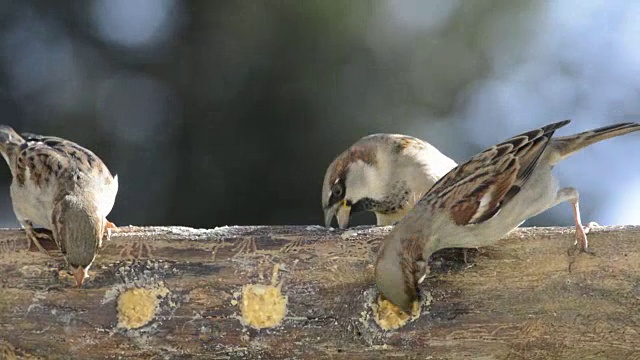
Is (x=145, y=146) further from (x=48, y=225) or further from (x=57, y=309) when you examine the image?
(x=57, y=309)

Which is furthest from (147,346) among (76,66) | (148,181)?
(76,66)

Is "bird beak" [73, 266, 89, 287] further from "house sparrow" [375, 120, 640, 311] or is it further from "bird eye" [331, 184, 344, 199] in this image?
"bird eye" [331, 184, 344, 199]

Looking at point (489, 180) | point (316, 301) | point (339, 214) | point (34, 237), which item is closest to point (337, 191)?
point (339, 214)

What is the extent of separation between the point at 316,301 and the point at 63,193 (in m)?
0.69

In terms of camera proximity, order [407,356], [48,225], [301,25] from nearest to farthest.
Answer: [407,356] < [48,225] < [301,25]

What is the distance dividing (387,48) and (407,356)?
1.38m

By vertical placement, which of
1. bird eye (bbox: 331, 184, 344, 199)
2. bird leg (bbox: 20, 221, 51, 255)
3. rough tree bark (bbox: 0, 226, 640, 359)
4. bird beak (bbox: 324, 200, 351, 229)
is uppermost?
bird eye (bbox: 331, 184, 344, 199)

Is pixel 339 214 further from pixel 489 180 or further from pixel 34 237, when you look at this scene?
pixel 34 237

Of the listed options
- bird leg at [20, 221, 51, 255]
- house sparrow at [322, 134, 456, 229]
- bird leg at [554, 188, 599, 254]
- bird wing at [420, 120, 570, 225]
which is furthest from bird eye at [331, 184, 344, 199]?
bird leg at [20, 221, 51, 255]

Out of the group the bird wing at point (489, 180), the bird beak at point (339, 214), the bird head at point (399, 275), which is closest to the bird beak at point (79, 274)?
the bird head at point (399, 275)

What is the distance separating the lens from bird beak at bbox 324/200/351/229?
279 cm

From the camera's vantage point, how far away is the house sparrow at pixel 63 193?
81.2 inches

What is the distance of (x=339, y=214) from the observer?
283 cm

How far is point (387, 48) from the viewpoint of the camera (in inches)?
123
